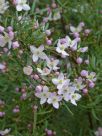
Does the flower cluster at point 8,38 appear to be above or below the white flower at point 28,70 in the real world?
above

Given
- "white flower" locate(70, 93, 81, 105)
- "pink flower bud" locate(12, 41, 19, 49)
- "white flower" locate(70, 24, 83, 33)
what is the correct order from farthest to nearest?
"white flower" locate(70, 24, 83, 33) < "white flower" locate(70, 93, 81, 105) < "pink flower bud" locate(12, 41, 19, 49)

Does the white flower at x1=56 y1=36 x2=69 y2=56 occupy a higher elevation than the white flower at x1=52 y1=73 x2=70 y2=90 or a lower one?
higher

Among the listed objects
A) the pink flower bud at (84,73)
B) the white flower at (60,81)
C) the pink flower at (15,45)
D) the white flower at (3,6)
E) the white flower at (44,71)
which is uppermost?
the white flower at (3,6)

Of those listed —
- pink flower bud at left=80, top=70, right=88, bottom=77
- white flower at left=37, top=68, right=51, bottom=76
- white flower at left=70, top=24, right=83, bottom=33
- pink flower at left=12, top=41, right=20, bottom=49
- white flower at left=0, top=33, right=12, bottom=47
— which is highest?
white flower at left=70, top=24, right=83, bottom=33

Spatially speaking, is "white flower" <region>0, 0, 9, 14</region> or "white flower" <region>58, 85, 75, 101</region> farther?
"white flower" <region>0, 0, 9, 14</region>

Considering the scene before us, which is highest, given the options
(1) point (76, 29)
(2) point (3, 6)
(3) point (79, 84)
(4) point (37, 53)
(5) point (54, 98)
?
(1) point (76, 29)

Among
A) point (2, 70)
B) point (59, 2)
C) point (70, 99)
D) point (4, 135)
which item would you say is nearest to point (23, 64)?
point (2, 70)

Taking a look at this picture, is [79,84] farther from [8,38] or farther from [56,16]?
[56,16]

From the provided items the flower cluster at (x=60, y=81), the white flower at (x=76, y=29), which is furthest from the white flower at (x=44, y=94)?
the white flower at (x=76, y=29)

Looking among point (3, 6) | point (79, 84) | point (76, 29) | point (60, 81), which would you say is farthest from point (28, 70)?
point (76, 29)

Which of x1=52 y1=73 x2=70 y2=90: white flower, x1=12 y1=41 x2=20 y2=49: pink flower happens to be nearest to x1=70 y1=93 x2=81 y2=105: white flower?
x1=52 y1=73 x2=70 y2=90: white flower

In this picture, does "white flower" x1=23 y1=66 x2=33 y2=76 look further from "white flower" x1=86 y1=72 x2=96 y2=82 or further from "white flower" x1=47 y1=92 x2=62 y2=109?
"white flower" x1=86 y1=72 x2=96 y2=82

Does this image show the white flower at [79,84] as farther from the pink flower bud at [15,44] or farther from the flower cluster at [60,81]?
the pink flower bud at [15,44]

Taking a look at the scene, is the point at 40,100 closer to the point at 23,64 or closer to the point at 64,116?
the point at 23,64
